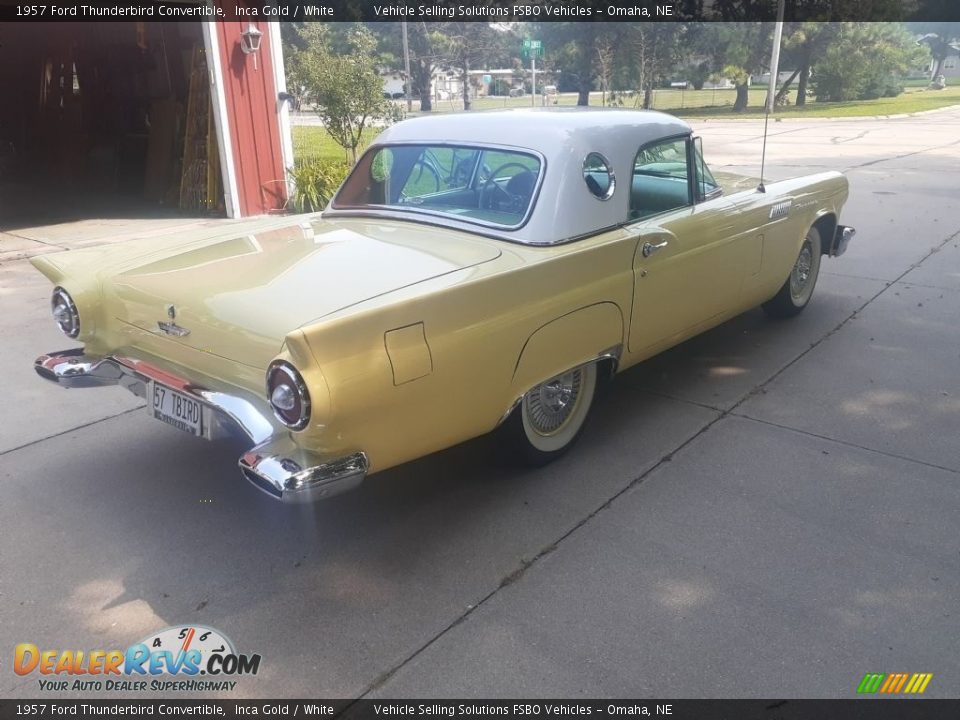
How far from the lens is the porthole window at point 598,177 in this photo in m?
3.81

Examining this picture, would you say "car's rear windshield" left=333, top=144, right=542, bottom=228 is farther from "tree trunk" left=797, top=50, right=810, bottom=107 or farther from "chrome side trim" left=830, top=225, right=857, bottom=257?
"tree trunk" left=797, top=50, right=810, bottom=107

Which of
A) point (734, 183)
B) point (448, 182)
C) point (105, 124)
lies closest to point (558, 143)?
point (448, 182)

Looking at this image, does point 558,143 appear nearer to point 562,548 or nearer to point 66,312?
point 562,548

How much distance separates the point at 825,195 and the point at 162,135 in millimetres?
9943

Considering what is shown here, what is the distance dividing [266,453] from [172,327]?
0.83 metres

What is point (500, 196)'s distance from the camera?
3.87 meters

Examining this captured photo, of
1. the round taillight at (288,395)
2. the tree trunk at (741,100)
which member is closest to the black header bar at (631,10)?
the tree trunk at (741,100)

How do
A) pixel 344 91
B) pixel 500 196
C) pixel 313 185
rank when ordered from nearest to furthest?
pixel 500 196
pixel 313 185
pixel 344 91

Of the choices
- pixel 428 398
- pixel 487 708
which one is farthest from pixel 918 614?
pixel 428 398

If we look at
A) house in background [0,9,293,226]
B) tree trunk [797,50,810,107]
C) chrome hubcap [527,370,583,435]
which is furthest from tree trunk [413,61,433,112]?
chrome hubcap [527,370,583,435]

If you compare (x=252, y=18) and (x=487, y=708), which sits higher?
(x=252, y=18)

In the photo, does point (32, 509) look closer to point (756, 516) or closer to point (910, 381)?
point (756, 516)

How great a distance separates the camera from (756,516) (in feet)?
11.3

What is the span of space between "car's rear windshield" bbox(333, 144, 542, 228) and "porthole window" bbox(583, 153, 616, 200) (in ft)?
0.85
